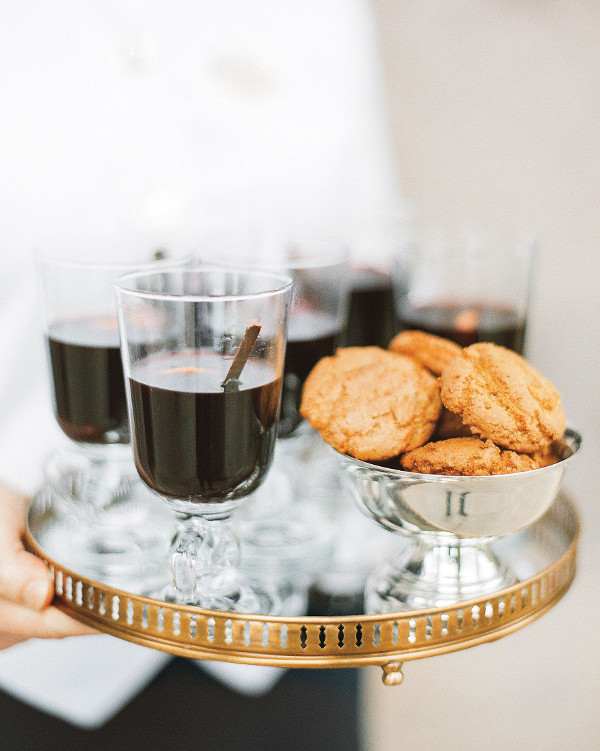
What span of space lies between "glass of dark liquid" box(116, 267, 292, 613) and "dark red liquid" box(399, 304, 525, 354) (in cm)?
29

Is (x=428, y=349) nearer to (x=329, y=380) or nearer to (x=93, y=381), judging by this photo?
(x=329, y=380)

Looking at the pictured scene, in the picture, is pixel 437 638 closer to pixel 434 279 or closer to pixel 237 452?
pixel 237 452

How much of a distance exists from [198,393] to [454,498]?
0.77ft

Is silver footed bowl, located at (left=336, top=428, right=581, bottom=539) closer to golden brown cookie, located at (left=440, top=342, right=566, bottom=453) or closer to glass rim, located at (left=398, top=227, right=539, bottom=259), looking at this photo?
golden brown cookie, located at (left=440, top=342, right=566, bottom=453)

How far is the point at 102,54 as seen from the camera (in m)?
1.12

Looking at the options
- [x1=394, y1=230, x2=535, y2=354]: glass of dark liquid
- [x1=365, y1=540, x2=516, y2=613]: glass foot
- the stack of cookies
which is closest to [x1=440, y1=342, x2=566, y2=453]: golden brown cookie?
the stack of cookies

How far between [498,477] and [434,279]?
438 millimetres

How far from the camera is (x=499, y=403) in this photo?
0.61 m

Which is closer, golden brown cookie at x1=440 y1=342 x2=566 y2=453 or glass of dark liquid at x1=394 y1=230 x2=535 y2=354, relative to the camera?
golden brown cookie at x1=440 y1=342 x2=566 y2=453

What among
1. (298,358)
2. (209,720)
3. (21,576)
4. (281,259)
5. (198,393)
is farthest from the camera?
(209,720)

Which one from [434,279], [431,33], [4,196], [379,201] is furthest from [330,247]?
[431,33]

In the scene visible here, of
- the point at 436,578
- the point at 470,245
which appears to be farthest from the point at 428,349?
the point at 470,245

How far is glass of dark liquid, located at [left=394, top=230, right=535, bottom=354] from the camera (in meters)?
0.87

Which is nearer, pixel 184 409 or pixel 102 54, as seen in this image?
pixel 184 409
